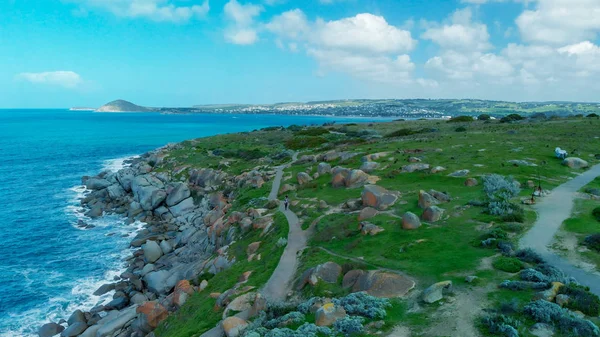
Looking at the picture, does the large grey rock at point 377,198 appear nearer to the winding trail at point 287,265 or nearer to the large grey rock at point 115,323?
the winding trail at point 287,265

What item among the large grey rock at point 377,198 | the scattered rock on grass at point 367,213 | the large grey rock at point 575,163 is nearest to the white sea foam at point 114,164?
the large grey rock at point 377,198

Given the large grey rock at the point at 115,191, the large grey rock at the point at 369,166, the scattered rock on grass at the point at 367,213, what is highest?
the large grey rock at the point at 369,166

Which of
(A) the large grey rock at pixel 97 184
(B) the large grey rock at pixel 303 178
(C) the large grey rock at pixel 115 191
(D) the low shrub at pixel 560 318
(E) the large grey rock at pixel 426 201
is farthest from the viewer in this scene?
(A) the large grey rock at pixel 97 184

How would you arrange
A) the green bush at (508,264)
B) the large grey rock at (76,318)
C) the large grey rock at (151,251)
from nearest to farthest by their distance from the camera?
the green bush at (508,264), the large grey rock at (76,318), the large grey rock at (151,251)

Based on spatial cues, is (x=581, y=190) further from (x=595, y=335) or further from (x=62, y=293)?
(x=62, y=293)

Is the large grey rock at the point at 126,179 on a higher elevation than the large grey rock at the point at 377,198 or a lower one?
lower

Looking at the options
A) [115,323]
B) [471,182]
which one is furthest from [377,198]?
[115,323]

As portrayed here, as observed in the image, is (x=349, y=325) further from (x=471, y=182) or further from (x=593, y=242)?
(x=471, y=182)
